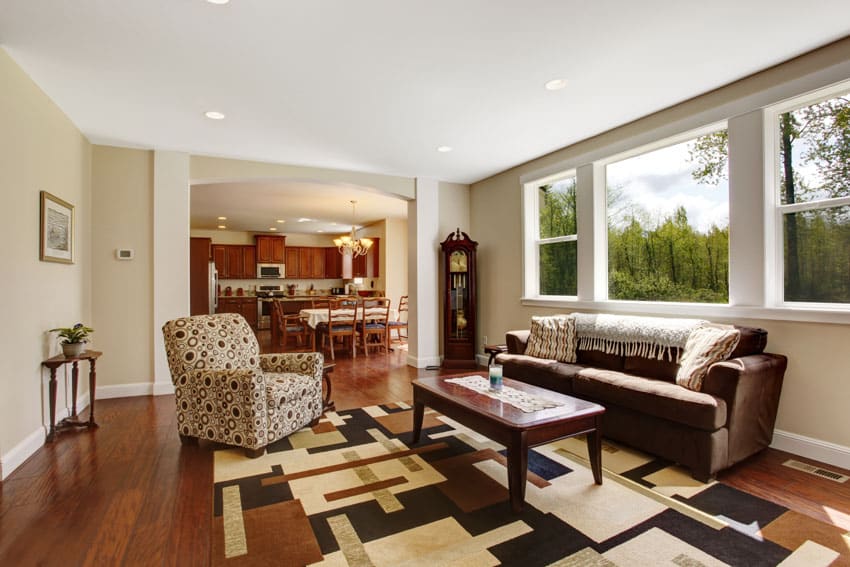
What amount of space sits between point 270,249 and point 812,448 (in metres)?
11.0

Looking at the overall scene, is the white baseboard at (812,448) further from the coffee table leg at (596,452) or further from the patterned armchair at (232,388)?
the patterned armchair at (232,388)

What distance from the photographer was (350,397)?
14.1 feet

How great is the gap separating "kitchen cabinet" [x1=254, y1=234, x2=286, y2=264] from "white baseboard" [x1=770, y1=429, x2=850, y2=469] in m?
10.7

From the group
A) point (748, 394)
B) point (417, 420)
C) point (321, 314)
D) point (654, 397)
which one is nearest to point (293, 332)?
point (321, 314)

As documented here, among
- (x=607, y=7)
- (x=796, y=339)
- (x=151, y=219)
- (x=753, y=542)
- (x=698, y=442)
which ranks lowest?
(x=753, y=542)

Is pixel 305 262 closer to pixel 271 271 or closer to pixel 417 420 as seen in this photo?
pixel 271 271

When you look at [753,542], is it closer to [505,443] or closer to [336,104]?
[505,443]

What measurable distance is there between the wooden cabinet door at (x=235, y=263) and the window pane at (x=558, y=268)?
8617 mm

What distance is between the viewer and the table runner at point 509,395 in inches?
96.5

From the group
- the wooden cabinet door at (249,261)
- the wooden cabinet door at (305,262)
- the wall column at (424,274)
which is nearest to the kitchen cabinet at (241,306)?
the wooden cabinet door at (249,261)

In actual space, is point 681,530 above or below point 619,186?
below

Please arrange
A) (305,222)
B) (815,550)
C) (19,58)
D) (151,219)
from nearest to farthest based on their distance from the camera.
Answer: (815,550), (19,58), (151,219), (305,222)

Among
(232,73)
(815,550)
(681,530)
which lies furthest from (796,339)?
(232,73)

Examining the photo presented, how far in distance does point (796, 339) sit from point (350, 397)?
11.9 feet
